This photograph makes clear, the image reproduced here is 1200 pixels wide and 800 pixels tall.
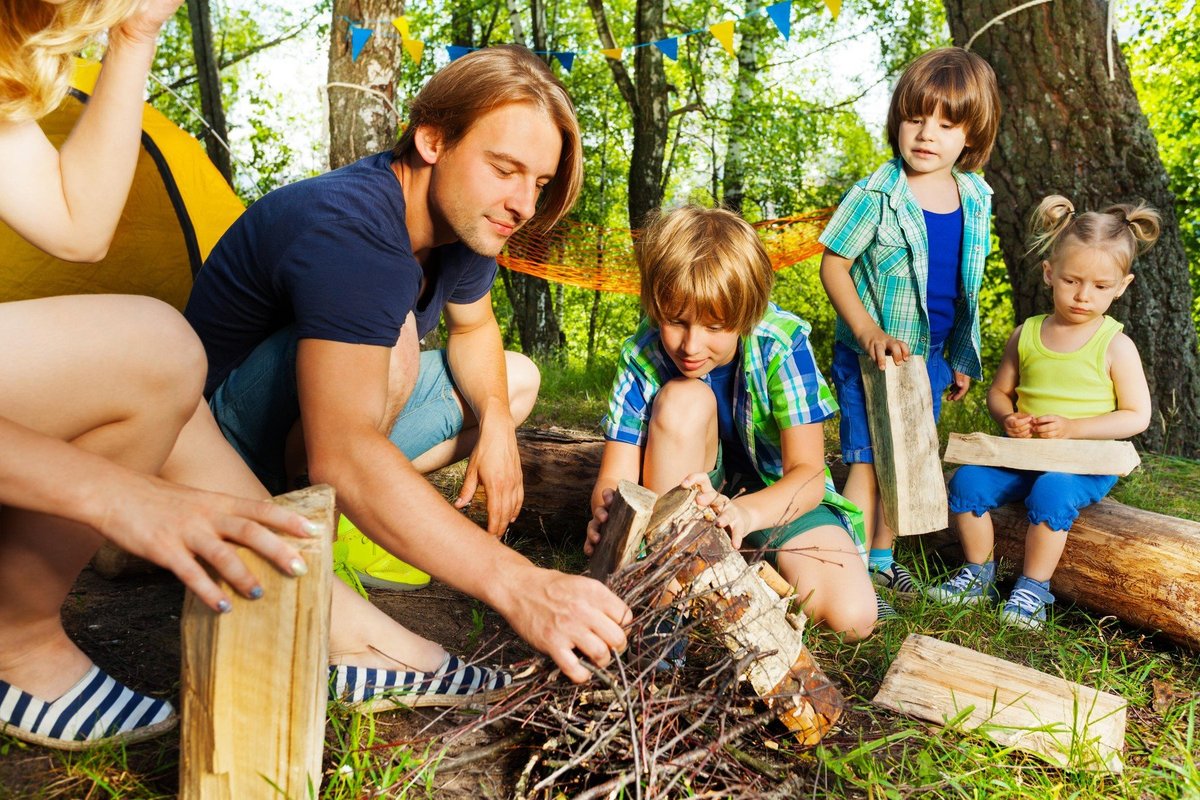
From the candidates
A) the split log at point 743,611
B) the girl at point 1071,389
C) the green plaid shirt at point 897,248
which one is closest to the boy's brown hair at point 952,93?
the green plaid shirt at point 897,248

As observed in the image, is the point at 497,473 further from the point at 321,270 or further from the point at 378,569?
the point at 321,270

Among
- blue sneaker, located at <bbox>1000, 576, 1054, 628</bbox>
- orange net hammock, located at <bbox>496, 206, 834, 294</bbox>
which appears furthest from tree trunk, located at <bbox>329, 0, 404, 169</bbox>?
blue sneaker, located at <bbox>1000, 576, 1054, 628</bbox>

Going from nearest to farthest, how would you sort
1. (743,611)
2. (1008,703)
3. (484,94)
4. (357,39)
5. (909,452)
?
(743,611), (1008,703), (484,94), (909,452), (357,39)

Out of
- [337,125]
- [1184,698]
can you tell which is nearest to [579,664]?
[1184,698]

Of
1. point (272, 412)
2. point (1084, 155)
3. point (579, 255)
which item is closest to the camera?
point (272, 412)

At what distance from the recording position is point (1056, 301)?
9.64 ft

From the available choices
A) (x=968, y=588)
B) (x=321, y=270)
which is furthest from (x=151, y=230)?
(x=968, y=588)

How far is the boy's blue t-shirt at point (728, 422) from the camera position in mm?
2592

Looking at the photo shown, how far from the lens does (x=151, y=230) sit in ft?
9.53

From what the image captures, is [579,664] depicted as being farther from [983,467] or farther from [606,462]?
[983,467]

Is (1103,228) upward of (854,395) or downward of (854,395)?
upward

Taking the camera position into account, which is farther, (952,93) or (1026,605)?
(952,93)

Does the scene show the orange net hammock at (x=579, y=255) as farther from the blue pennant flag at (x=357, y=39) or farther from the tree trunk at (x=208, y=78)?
the tree trunk at (x=208, y=78)

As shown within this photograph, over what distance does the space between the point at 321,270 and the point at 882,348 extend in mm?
1768
